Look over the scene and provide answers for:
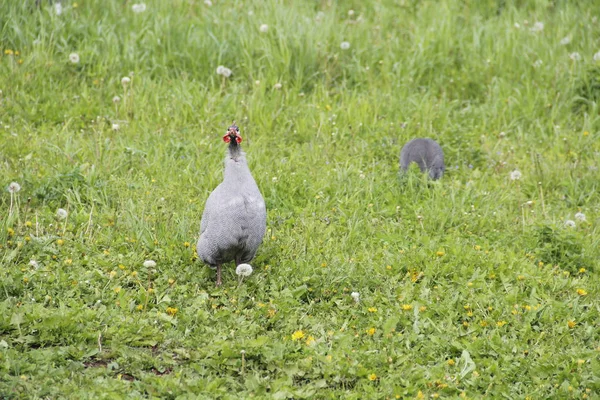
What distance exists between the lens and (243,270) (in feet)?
15.1

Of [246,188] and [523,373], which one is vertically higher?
[246,188]

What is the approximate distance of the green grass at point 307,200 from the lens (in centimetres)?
408

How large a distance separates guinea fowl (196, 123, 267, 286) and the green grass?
0.92 feet

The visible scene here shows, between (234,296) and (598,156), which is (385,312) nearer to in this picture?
(234,296)

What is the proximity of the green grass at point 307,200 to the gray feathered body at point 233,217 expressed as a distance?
0.92 feet

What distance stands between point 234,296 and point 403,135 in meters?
2.77

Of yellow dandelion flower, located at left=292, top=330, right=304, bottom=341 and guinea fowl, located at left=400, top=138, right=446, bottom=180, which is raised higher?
guinea fowl, located at left=400, top=138, right=446, bottom=180

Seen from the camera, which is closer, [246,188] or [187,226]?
[246,188]

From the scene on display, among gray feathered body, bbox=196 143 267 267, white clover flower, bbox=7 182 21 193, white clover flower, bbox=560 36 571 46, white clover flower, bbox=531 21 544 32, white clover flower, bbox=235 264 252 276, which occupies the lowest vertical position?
white clover flower, bbox=235 264 252 276

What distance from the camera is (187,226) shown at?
17.3ft

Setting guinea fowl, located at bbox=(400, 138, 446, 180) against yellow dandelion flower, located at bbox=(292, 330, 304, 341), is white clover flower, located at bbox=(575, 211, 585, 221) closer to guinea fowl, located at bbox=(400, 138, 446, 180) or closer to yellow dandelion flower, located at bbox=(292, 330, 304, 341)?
guinea fowl, located at bbox=(400, 138, 446, 180)

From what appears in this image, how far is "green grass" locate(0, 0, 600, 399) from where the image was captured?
4082 mm

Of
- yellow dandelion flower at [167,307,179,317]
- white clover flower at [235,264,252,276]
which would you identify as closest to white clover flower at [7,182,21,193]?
yellow dandelion flower at [167,307,179,317]

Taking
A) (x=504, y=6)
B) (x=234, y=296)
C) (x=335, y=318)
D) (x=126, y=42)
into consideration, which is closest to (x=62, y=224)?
(x=234, y=296)
